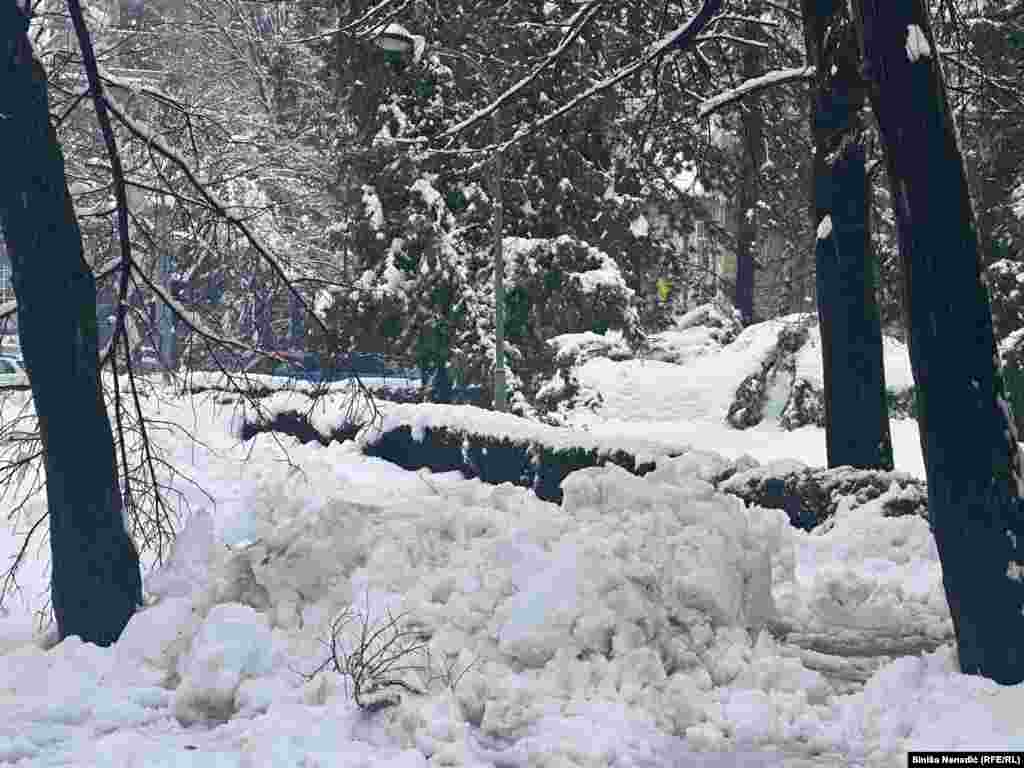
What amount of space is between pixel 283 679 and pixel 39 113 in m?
3.23

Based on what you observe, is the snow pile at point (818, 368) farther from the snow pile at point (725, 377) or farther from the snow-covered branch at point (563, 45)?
the snow-covered branch at point (563, 45)

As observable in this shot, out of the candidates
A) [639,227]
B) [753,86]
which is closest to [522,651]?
[753,86]

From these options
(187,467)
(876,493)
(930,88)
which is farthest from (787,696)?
(187,467)

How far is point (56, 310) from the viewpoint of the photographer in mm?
6258

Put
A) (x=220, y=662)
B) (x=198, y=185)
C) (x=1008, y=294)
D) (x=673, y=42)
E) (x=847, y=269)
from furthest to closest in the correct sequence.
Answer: (x=1008, y=294)
(x=847, y=269)
(x=673, y=42)
(x=198, y=185)
(x=220, y=662)

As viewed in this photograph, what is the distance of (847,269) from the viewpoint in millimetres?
10148

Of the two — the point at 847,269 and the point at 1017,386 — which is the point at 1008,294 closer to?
the point at 1017,386

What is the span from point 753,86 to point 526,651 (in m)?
6.41

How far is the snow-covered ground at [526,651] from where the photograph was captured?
4.90 m

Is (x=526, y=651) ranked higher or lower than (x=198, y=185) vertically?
lower

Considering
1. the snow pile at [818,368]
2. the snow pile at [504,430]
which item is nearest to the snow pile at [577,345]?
the snow pile at [818,368]

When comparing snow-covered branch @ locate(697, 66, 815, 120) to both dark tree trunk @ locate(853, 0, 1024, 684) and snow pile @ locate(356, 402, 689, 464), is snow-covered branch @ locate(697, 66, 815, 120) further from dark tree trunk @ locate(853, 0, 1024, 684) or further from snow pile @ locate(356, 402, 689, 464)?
dark tree trunk @ locate(853, 0, 1024, 684)

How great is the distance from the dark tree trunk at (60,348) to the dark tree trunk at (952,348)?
419cm

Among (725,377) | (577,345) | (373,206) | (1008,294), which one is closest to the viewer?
(1008,294)
